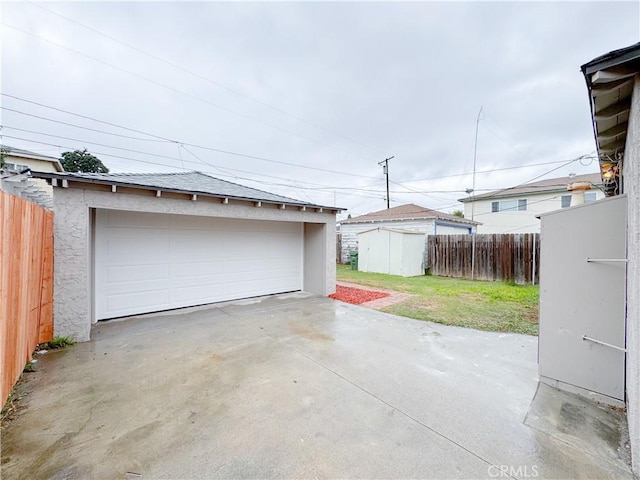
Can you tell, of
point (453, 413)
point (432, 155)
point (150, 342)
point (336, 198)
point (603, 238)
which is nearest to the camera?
point (453, 413)

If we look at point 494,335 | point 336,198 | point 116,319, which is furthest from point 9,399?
point 336,198

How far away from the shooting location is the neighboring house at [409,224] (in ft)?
49.3

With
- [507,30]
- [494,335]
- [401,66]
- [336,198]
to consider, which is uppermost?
[401,66]

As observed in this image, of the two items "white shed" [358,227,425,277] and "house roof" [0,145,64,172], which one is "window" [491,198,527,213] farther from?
"house roof" [0,145,64,172]

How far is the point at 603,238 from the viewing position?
2814mm

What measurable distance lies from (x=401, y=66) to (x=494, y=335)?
8.39m

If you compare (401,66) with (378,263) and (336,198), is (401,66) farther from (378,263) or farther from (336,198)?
(336,198)

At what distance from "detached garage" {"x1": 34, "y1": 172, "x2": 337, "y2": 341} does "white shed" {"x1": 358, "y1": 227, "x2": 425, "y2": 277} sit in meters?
5.52

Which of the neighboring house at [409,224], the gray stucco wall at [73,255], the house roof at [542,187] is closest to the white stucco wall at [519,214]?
the house roof at [542,187]

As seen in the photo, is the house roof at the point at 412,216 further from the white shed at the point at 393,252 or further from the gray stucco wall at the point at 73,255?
the gray stucco wall at the point at 73,255

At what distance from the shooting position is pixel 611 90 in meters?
2.24

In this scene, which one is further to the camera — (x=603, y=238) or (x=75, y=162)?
(x=75, y=162)

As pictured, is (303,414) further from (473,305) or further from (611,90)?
(473,305)

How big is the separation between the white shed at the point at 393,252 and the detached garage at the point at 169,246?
5516mm
